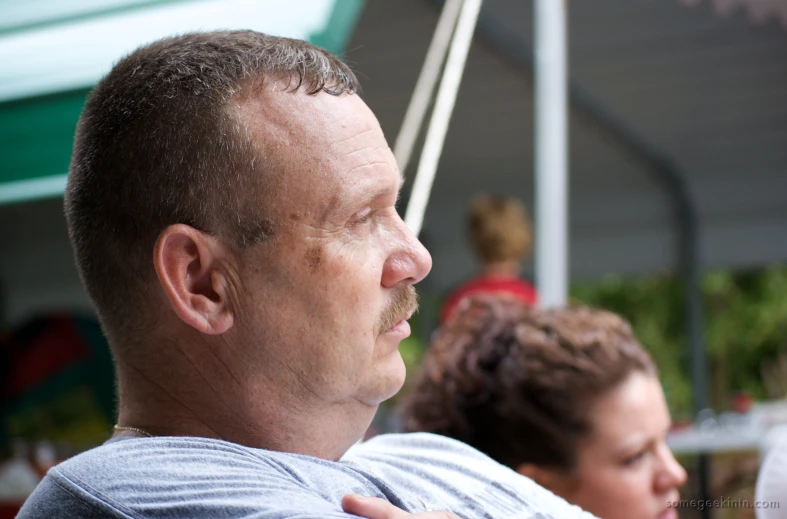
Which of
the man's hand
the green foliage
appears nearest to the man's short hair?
the man's hand

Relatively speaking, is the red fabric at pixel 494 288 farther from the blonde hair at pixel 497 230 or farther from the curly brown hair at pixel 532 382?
the curly brown hair at pixel 532 382

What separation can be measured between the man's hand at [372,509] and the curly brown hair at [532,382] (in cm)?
70

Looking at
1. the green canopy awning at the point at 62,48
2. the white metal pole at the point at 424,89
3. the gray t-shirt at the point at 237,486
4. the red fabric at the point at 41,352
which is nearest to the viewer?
the gray t-shirt at the point at 237,486

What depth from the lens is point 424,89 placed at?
2430 mm

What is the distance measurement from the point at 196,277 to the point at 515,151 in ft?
21.0

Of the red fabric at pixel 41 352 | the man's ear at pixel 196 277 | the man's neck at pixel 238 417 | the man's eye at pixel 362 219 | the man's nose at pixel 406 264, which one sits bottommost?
the red fabric at pixel 41 352

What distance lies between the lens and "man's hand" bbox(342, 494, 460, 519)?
0.83 m

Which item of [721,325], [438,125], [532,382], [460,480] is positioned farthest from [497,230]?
[721,325]

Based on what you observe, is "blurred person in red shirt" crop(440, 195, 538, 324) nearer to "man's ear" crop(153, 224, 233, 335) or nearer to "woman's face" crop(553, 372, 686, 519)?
"woman's face" crop(553, 372, 686, 519)

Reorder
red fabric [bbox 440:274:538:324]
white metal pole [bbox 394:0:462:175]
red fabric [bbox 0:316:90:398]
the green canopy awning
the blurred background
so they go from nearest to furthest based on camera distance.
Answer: white metal pole [bbox 394:0:462:175], the green canopy awning, the blurred background, red fabric [bbox 440:274:538:324], red fabric [bbox 0:316:90:398]

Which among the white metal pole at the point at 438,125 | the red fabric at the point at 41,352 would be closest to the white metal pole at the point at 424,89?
the white metal pole at the point at 438,125

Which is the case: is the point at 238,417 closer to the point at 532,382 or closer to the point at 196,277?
the point at 196,277

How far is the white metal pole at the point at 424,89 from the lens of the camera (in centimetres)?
217

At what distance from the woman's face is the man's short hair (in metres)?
0.81
